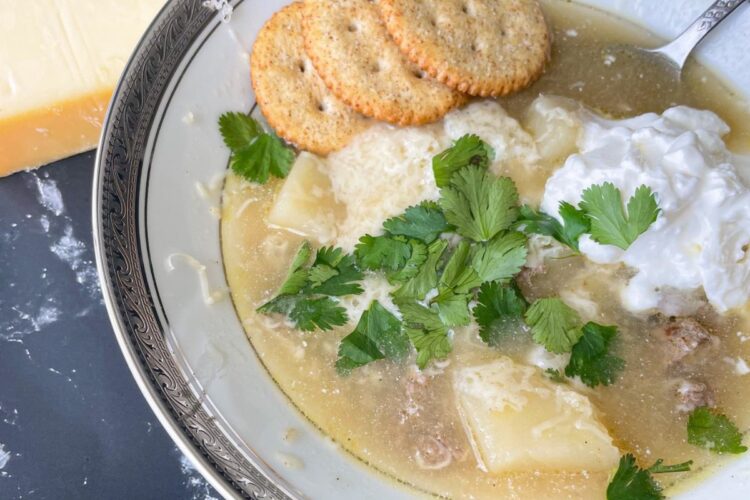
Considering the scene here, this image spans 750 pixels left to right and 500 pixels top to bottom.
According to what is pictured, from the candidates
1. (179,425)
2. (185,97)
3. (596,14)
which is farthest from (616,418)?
(185,97)

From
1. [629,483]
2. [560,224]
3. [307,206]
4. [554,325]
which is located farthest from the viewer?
[307,206]

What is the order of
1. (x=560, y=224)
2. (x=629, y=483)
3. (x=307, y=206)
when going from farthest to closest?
(x=307, y=206), (x=560, y=224), (x=629, y=483)

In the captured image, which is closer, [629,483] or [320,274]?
[629,483]

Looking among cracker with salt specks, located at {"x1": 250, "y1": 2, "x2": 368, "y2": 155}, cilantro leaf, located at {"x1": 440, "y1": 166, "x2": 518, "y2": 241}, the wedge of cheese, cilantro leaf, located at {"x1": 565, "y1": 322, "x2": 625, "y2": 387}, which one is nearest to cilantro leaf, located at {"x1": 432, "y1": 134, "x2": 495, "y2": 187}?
cilantro leaf, located at {"x1": 440, "y1": 166, "x2": 518, "y2": 241}

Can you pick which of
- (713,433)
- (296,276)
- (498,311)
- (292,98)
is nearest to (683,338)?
(713,433)

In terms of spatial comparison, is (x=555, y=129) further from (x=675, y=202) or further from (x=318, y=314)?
(x=318, y=314)

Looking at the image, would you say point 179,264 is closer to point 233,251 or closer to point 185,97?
point 233,251

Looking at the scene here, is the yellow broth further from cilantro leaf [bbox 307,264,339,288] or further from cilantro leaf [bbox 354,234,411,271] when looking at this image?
cilantro leaf [bbox 354,234,411,271]
